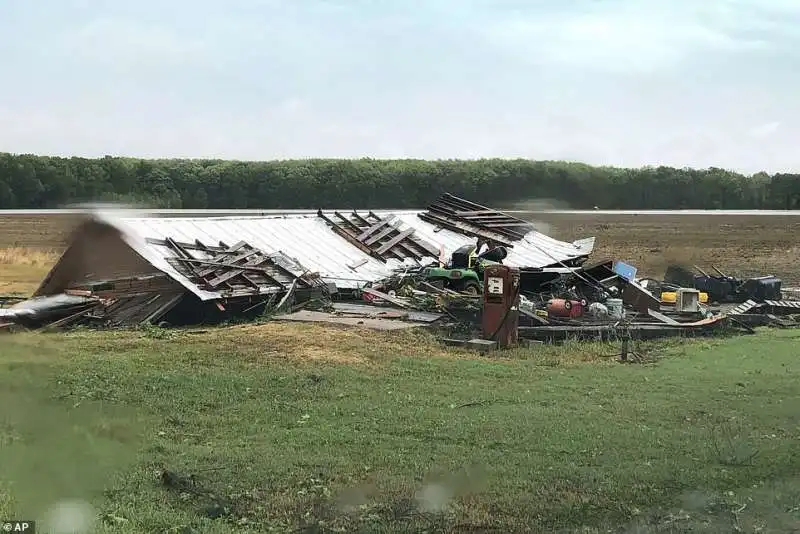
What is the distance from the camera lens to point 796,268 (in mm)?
37688

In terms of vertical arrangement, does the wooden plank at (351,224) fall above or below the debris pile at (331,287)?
above

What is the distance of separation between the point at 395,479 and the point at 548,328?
11528 mm

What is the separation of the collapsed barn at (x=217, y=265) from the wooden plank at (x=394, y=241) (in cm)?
5

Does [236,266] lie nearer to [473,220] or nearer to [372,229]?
[372,229]

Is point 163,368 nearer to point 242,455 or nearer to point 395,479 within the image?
point 242,455

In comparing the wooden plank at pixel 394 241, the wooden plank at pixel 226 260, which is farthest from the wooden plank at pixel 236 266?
the wooden plank at pixel 394 241

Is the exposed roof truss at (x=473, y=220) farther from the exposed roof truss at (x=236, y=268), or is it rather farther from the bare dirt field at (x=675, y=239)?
the exposed roof truss at (x=236, y=268)

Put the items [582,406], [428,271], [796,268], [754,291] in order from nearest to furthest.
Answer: [582,406]
[428,271]
[754,291]
[796,268]

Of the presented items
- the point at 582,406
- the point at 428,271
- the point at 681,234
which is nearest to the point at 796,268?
the point at 681,234

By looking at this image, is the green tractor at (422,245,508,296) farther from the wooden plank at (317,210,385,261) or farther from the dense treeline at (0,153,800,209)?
the wooden plank at (317,210,385,261)

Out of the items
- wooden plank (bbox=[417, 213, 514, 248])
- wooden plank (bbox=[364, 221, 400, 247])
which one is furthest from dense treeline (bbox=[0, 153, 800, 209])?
wooden plank (bbox=[364, 221, 400, 247])

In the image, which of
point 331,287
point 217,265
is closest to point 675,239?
point 331,287

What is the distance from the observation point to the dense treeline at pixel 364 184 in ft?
52.1

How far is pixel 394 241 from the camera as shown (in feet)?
92.1
